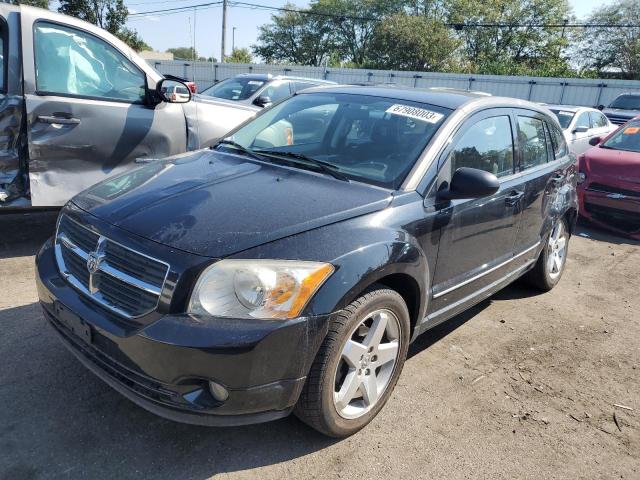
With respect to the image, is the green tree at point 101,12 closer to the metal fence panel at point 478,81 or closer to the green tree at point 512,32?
the metal fence panel at point 478,81

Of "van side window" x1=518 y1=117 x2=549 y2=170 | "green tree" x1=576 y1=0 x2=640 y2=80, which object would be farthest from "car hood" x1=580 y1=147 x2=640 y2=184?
"green tree" x1=576 y1=0 x2=640 y2=80

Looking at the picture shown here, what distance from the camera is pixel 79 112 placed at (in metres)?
4.44

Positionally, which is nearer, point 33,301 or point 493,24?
point 33,301

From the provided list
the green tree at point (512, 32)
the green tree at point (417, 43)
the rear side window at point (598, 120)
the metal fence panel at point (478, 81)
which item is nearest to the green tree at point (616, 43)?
the green tree at point (512, 32)

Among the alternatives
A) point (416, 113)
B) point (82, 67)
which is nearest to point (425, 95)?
point (416, 113)

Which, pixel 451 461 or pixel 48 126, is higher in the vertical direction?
pixel 48 126

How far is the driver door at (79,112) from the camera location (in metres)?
4.27

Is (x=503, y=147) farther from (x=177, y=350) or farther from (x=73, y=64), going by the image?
(x=73, y=64)

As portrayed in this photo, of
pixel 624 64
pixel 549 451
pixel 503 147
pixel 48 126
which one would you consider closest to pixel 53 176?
pixel 48 126

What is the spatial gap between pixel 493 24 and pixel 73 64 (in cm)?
5626

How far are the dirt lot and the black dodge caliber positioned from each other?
10.1 inches

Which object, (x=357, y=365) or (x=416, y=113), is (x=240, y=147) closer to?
(x=416, y=113)

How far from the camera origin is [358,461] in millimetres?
2488

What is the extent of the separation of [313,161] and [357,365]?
1.28 meters
